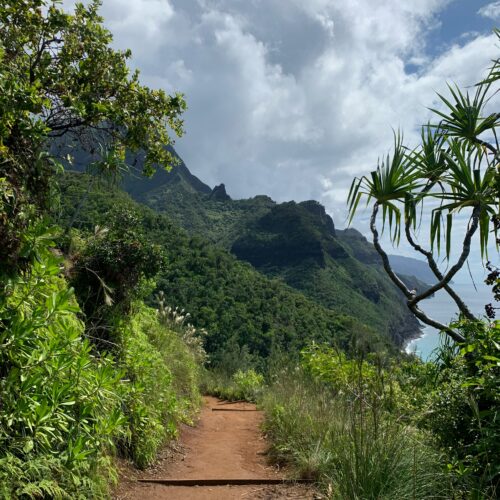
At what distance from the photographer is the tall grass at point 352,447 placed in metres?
3.00

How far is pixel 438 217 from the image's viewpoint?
159 inches

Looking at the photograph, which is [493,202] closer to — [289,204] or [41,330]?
[41,330]

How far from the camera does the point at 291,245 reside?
294 feet

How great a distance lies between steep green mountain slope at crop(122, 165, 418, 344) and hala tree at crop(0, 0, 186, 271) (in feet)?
194

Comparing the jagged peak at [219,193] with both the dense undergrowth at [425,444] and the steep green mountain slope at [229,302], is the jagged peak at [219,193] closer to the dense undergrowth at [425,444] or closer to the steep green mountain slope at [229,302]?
the steep green mountain slope at [229,302]

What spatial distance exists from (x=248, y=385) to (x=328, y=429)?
793 cm

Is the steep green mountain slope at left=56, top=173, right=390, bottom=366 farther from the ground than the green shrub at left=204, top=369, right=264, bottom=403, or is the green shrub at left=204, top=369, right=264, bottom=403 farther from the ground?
the steep green mountain slope at left=56, top=173, right=390, bottom=366

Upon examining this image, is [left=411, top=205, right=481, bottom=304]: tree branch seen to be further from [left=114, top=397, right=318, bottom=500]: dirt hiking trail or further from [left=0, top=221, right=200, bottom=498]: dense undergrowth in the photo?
[left=0, top=221, right=200, bottom=498]: dense undergrowth

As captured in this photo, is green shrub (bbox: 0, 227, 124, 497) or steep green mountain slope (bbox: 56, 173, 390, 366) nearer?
green shrub (bbox: 0, 227, 124, 497)

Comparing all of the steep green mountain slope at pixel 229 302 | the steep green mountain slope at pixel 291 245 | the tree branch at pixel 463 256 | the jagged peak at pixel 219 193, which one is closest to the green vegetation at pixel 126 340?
the tree branch at pixel 463 256

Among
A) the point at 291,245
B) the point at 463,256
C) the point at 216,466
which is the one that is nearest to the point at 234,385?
the point at 216,466

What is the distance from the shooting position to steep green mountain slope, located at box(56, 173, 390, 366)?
27.6m

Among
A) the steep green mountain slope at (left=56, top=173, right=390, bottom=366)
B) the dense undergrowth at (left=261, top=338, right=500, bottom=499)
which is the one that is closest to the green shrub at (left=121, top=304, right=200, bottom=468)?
the dense undergrowth at (left=261, top=338, right=500, bottom=499)

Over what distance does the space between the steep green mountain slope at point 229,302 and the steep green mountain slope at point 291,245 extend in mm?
26802
